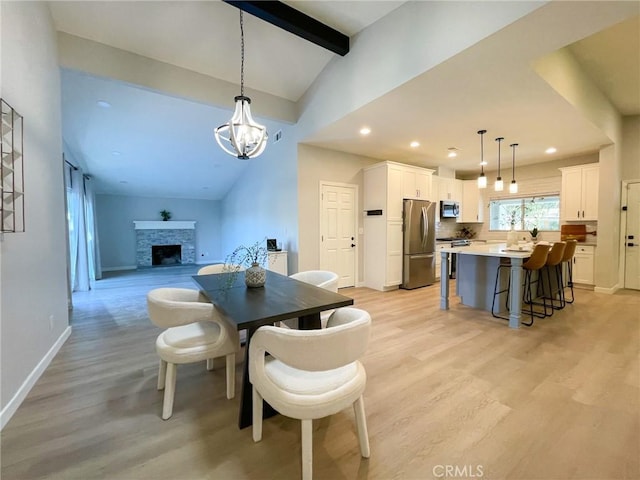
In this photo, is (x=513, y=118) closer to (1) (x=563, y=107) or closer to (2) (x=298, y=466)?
(1) (x=563, y=107)

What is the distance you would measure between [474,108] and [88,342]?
5356mm

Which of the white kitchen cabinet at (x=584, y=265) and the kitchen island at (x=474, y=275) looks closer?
the kitchen island at (x=474, y=275)

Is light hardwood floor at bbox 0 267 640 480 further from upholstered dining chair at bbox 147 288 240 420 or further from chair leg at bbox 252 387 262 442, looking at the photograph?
upholstered dining chair at bbox 147 288 240 420

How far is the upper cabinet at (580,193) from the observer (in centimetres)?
524

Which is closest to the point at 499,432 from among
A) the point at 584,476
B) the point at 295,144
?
the point at 584,476

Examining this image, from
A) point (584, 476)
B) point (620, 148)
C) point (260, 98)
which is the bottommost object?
point (584, 476)

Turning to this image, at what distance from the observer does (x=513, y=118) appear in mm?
3764

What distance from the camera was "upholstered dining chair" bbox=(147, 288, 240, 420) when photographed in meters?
1.75

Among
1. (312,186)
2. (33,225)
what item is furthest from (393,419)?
(312,186)

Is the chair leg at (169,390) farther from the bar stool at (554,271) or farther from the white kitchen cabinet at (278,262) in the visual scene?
the bar stool at (554,271)

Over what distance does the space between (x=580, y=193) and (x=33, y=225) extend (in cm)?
829

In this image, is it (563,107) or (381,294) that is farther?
(381,294)

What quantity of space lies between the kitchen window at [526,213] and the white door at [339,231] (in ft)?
12.4

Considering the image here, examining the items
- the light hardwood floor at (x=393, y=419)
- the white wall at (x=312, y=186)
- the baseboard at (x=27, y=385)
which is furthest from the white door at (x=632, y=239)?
the baseboard at (x=27, y=385)
